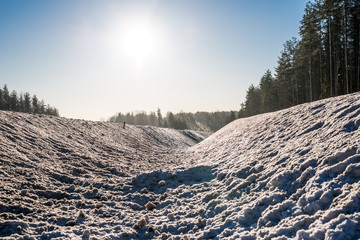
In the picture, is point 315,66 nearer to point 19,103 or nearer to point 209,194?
point 209,194

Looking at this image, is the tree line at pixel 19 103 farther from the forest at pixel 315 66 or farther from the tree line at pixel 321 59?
the tree line at pixel 321 59

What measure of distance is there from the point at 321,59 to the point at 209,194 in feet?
128

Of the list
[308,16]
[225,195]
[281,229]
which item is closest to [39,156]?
[225,195]

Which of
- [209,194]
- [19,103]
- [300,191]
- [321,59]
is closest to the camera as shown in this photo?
[300,191]

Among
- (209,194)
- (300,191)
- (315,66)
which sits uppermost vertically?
(315,66)

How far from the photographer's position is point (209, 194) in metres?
5.89

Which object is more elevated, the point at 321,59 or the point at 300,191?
the point at 321,59

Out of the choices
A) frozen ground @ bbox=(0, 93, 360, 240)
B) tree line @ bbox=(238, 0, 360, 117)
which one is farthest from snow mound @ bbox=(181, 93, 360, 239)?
tree line @ bbox=(238, 0, 360, 117)

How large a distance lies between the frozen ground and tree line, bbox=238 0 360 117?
2002 centimetres

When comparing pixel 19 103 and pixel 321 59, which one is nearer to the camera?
pixel 321 59

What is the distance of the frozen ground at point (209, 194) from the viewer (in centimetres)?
342

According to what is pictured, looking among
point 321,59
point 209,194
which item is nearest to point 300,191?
point 209,194

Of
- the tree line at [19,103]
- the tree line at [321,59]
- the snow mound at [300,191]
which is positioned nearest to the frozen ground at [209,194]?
the snow mound at [300,191]

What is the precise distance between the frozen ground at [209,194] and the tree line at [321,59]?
2002 cm
